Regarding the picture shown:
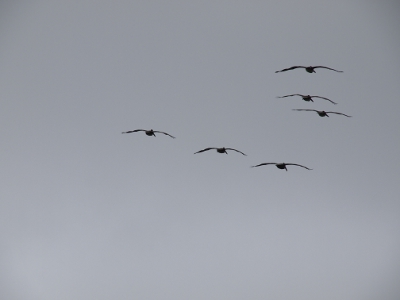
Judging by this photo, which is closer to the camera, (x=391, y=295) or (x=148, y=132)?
(x=148, y=132)

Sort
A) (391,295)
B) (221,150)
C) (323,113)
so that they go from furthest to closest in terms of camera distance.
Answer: (391,295) → (323,113) → (221,150)

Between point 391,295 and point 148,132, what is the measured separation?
499 feet

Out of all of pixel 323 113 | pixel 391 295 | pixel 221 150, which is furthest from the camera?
pixel 391 295

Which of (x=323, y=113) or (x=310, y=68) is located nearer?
(x=310, y=68)

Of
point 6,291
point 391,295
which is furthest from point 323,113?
point 6,291

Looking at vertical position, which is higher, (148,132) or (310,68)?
(310,68)

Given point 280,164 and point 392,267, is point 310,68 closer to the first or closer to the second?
point 280,164

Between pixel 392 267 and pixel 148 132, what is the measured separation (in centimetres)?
15845

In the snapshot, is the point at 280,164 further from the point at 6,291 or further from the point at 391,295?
the point at 6,291

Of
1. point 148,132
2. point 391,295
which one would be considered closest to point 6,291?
point 391,295

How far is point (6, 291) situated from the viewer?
649 feet

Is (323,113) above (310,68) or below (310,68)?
below

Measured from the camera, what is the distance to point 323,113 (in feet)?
192

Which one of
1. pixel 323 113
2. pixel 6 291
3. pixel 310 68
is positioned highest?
pixel 310 68
